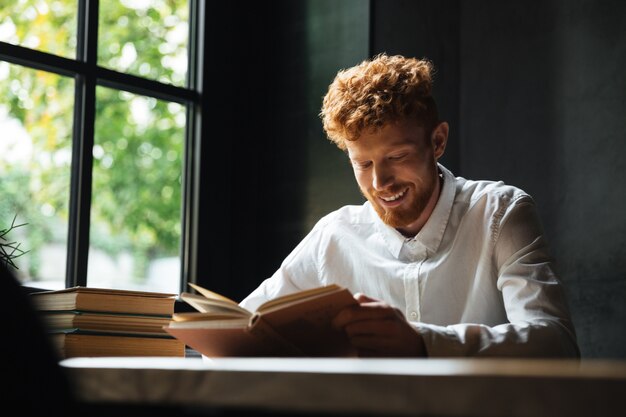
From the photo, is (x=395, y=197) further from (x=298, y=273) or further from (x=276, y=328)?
(x=276, y=328)

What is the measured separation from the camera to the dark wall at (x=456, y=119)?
2.90m

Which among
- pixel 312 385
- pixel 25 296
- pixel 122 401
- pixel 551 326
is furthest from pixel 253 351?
pixel 25 296

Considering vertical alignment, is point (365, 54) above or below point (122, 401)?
above

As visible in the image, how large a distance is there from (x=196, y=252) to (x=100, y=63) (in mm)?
818

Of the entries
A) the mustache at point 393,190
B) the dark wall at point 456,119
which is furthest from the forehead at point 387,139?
the dark wall at point 456,119

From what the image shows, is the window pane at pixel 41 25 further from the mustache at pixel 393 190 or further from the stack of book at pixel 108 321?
the mustache at pixel 393 190

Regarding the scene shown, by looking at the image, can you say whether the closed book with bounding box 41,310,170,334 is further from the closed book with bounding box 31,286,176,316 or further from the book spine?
the book spine

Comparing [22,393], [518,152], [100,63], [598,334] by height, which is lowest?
[598,334]

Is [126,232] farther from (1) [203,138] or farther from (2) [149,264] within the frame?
(1) [203,138]

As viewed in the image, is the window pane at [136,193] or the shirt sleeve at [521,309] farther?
the window pane at [136,193]

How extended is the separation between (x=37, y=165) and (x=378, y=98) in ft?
4.15

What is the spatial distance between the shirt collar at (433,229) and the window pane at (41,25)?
1.34 m

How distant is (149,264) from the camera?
318cm

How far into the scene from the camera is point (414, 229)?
2359 mm
